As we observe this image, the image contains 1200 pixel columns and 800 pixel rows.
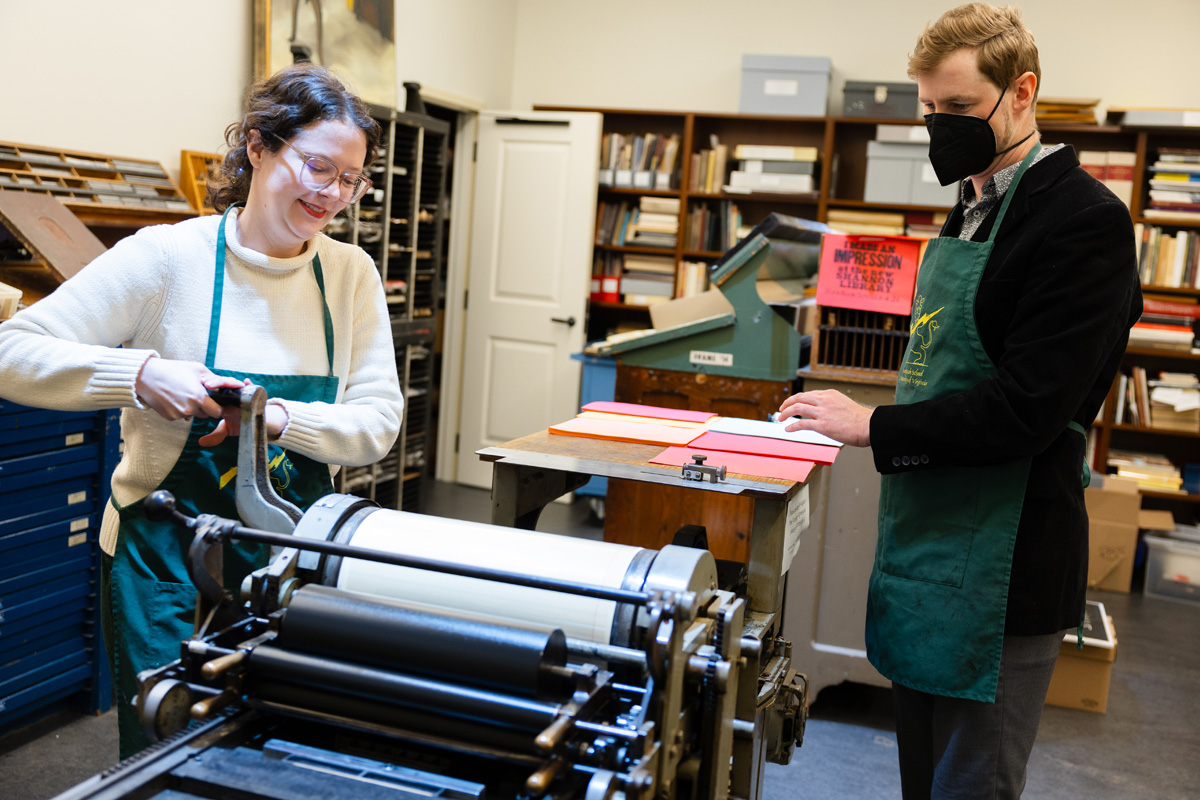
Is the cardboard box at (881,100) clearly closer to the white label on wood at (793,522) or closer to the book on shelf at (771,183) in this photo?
the book on shelf at (771,183)

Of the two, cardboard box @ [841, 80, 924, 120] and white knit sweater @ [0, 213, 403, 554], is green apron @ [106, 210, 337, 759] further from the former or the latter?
cardboard box @ [841, 80, 924, 120]

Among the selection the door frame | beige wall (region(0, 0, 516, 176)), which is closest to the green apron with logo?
beige wall (region(0, 0, 516, 176))

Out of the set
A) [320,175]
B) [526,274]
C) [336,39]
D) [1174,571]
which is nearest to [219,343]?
[320,175]

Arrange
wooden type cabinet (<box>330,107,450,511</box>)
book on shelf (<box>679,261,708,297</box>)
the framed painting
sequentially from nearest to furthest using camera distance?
the framed painting
wooden type cabinet (<box>330,107,450,511</box>)
book on shelf (<box>679,261,708,297</box>)

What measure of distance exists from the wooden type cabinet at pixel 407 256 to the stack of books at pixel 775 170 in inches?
69.2

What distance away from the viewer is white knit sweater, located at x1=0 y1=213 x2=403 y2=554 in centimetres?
130

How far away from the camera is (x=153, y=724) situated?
0.88m

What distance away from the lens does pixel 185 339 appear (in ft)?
4.60

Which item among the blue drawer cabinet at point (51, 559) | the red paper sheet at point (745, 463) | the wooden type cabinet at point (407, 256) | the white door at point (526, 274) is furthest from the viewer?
the white door at point (526, 274)

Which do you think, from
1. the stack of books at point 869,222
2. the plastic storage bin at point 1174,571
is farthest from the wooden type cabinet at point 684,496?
the plastic storage bin at point 1174,571

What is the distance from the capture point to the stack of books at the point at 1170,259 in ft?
17.0

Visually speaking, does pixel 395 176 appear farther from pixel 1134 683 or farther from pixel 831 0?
pixel 1134 683

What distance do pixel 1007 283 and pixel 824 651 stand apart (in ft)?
6.12

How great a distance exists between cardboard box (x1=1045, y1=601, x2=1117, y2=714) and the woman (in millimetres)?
2727
